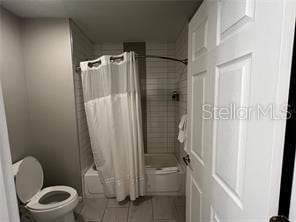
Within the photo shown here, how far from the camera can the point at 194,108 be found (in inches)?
53.2

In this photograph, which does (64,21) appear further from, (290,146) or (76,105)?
(290,146)

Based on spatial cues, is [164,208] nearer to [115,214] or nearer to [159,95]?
[115,214]

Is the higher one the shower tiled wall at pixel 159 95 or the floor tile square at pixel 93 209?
the shower tiled wall at pixel 159 95

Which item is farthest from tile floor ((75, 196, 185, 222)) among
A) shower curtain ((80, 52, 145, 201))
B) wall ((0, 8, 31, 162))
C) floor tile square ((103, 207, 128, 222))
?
wall ((0, 8, 31, 162))

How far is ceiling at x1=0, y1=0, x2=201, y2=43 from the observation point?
5.73ft

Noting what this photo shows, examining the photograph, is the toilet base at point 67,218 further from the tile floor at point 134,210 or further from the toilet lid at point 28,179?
the toilet lid at point 28,179

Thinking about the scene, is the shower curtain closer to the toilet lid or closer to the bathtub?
the bathtub

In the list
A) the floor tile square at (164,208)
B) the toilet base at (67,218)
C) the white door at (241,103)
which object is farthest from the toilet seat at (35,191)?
the white door at (241,103)

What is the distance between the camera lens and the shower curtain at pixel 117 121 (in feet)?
7.05

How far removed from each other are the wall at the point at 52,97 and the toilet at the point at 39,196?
31 centimetres

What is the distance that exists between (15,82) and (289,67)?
235cm

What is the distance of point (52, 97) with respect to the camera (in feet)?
7.13

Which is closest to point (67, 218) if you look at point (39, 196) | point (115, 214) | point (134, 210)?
point (39, 196)

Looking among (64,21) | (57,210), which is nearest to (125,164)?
(57,210)
